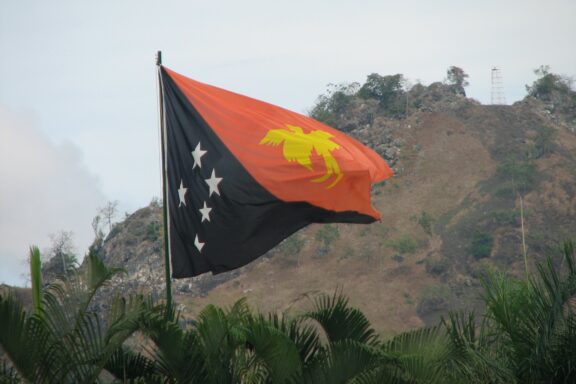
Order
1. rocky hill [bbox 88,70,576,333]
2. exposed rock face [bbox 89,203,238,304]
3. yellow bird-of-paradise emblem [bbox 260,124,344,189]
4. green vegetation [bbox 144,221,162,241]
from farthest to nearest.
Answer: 1. green vegetation [bbox 144,221,162,241]
2. exposed rock face [bbox 89,203,238,304]
3. rocky hill [bbox 88,70,576,333]
4. yellow bird-of-paradise emblem [bbox 260,124,344,189]

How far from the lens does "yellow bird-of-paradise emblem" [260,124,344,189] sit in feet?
33.2

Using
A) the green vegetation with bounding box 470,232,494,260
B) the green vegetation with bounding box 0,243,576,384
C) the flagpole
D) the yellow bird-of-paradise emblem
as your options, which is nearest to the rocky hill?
the green vegetation with bounding box 470,232,494,260

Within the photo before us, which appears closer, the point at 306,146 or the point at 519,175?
the point at 306,146

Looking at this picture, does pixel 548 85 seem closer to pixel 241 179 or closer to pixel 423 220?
pixel 423 220

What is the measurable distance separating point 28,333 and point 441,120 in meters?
69.0

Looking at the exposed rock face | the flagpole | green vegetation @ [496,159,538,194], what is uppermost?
the flagpole

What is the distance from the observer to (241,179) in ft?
32.7

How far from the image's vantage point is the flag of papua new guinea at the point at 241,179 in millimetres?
9750

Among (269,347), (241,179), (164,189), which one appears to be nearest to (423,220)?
(241,179)

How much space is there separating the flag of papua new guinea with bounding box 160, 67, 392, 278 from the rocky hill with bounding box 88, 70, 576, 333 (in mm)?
40190

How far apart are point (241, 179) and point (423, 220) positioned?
54331 millimetres

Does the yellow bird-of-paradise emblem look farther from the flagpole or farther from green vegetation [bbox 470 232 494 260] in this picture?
green vegetation [bbox 470 232 494 260]

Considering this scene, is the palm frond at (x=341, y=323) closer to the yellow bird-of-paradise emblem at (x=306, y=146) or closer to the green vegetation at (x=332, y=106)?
the yellow bird-of-paradise emblem at (x=306, y=146)

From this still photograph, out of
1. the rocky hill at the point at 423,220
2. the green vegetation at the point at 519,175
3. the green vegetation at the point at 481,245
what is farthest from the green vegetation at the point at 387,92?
the green vegetation at the point at 481,245
